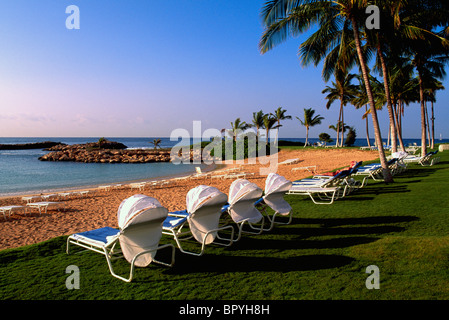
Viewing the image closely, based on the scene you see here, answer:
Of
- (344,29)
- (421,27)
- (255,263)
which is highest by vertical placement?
(421,27)

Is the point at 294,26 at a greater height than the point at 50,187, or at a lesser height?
greater

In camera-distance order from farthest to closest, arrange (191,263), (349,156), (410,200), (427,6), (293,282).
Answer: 1. (349,156)
2. (427,6)
3. (410,200)
4. (191,263)
5. (293,282)

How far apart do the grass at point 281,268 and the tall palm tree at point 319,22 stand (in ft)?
18.4

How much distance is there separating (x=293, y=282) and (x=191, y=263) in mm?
1533

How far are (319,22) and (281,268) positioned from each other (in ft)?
36.0

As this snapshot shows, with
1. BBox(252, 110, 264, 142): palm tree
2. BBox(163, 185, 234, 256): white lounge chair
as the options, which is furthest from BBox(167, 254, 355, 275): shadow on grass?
BBox(252, 110, 264, 142): palm tree

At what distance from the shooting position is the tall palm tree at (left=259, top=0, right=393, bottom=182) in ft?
33.4

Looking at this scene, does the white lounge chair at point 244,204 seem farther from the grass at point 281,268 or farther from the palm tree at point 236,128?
the palm tree at point 236,128

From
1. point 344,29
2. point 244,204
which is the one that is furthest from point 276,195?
point 344,29

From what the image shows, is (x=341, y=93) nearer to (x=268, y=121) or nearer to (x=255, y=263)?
(x=268, y=121)

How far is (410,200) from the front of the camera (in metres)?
8.00

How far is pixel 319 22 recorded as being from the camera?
472 inches
